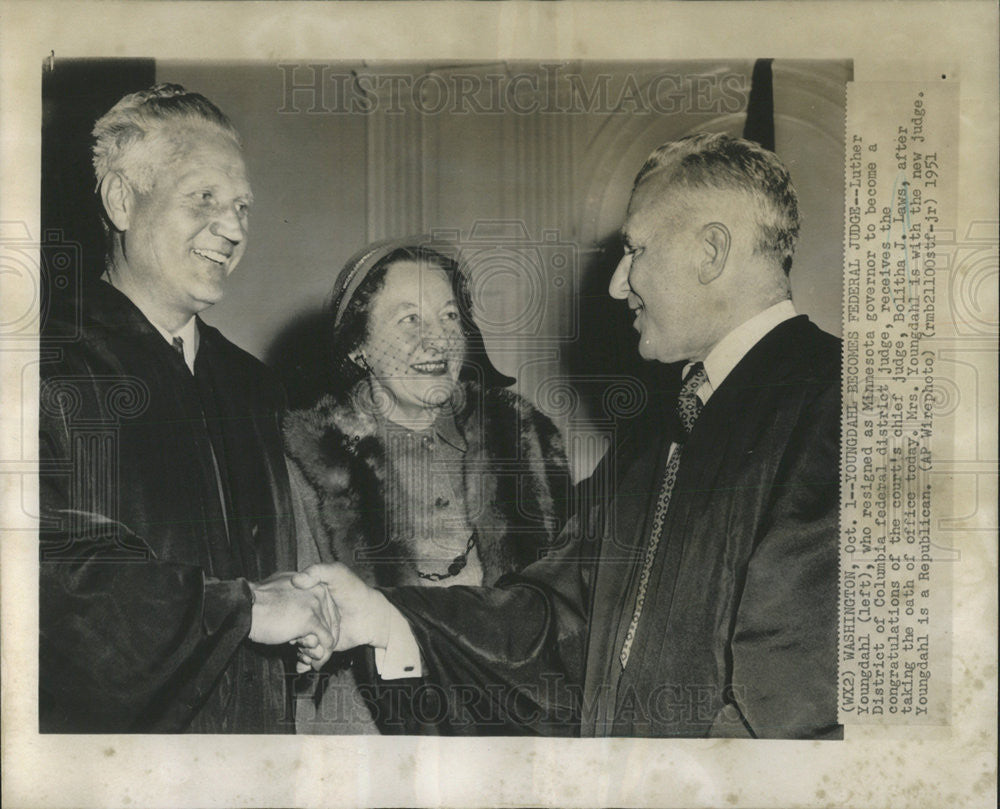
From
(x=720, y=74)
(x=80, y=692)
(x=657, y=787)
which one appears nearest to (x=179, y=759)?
(x=80, y=692)

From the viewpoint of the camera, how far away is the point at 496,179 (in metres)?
1.58

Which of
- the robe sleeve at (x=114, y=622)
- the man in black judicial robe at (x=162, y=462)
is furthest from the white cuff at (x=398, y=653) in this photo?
the robe sleeve at (x=114, y=622)

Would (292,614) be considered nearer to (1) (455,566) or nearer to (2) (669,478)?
(1) (455,566)

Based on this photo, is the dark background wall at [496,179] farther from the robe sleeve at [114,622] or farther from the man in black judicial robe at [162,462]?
the robe sleeve at [114,622]

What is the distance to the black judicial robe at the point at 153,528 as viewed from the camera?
1548 millimetres

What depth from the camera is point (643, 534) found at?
5.04 ft

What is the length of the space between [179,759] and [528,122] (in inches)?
49.0

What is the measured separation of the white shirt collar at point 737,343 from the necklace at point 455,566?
18.1 inches

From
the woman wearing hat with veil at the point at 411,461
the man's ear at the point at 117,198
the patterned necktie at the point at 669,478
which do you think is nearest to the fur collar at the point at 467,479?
the woman wearing hat with veil at the point at 411,461

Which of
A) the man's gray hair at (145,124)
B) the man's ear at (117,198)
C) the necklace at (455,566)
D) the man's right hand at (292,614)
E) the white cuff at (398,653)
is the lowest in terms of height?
the white cuff at (398,653)

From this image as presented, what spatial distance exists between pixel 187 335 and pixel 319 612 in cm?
53

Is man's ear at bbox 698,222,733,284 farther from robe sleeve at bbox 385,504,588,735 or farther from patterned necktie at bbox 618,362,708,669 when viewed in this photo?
robe sleeve at bbox 385,504,588,735

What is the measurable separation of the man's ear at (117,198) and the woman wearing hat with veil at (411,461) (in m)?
0.39

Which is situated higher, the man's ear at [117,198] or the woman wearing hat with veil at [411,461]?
the man's ear at [117,198]
